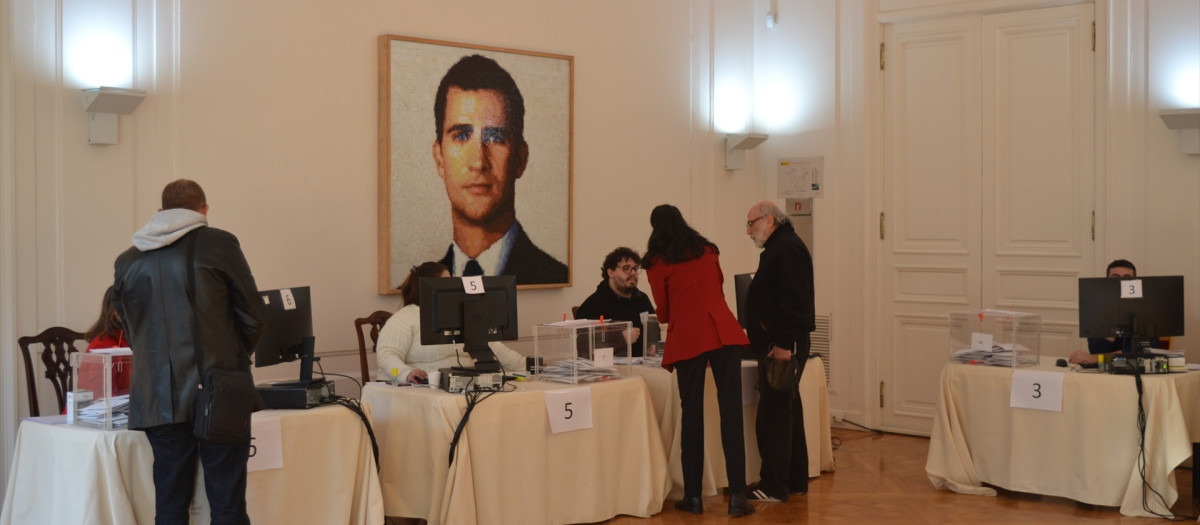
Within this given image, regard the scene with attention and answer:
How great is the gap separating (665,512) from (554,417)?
3.17 ft

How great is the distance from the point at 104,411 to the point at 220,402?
650 mm

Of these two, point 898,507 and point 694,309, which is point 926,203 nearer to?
point 898,507

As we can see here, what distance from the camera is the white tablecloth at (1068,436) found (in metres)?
5.41

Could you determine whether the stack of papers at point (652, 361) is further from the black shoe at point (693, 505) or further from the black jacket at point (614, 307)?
the black shoe at point (693, 505)

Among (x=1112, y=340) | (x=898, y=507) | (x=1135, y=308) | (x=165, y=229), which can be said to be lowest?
(x=898, y=507)

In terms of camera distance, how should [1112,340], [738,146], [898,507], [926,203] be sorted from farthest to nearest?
[738,146] → [926,203] → [1112,340] → [898,507]

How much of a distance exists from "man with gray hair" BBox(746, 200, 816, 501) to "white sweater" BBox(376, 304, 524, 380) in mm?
1600

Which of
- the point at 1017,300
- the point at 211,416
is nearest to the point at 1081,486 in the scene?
the point at 1017,300

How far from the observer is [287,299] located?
4531 millimetres

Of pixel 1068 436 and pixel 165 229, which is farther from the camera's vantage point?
pixel 1068 436

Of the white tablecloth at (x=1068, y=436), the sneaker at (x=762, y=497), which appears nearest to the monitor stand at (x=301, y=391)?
the sneaker at (x=762, y=497)

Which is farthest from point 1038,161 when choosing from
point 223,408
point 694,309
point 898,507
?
point 223,408

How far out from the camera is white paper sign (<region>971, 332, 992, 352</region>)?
19.6 ft

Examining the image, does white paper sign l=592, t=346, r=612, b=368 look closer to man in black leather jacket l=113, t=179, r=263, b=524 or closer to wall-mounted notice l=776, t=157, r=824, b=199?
man in black leather jacket l=113, t=179, r=263, b=524
